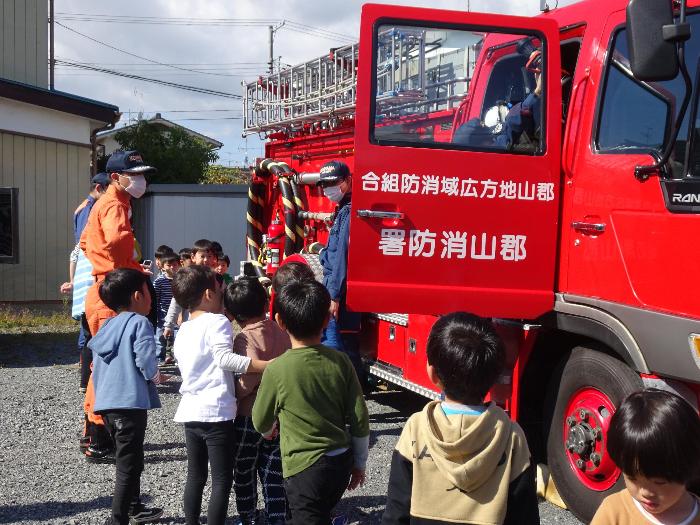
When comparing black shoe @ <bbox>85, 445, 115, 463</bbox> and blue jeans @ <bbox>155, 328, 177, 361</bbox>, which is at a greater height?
blue jeans @ <bbox>155, 328, 177, 361</bbox>

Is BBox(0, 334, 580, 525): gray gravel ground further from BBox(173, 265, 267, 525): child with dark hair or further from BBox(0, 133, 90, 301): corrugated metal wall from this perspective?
BBox(0, 133, 90, 301): corrugated metal wall

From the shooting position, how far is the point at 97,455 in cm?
528

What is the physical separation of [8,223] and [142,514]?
336 inches

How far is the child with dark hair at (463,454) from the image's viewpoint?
225 centimetres

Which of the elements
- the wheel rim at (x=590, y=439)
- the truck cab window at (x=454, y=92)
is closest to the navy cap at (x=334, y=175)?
the truck cab window at (x=454, y=92)

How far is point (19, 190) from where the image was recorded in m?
12.0

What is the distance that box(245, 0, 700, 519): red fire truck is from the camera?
3701mm

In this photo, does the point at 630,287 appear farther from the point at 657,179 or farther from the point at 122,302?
the point at 122,302

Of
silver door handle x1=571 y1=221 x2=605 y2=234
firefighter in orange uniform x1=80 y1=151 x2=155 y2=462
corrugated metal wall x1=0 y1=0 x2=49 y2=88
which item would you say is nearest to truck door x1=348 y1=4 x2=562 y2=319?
silver door handle x1=571 y1=221 x2=605 y2=234

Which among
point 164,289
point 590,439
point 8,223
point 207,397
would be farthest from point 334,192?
point 8,223

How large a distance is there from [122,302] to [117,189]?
4.81 ft

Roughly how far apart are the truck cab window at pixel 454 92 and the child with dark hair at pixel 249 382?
107 cm

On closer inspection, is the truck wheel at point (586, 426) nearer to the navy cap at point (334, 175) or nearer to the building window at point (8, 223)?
the navy cap at point (334, 175)

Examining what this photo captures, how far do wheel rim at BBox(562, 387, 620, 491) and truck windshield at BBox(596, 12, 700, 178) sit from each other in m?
1.18
